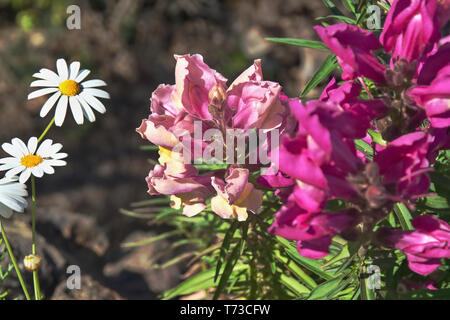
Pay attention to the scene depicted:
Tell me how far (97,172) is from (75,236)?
3.44 feet

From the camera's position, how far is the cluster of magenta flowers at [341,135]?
84 cm

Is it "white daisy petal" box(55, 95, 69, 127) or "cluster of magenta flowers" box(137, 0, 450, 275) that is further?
"white daisy petal" box(55, 95, 69, 127)

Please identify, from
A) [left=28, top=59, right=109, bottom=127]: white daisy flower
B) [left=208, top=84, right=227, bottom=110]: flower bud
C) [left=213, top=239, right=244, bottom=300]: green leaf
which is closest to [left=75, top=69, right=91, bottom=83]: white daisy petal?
[left=28, top=59, right=109, bottom=127]: white daisy flower

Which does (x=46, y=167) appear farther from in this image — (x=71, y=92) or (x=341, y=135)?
(x=341, y=135)

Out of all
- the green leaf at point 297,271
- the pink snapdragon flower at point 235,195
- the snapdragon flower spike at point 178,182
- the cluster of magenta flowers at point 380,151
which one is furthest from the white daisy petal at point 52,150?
the green leaf at point 297,271

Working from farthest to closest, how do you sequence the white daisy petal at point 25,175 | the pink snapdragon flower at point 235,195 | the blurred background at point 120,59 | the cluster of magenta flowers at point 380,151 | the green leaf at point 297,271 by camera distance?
the blurred background at point 120,59
the green leaf at point 297,271
the white daisy petal at point 25,175
the pink snapdragon flower at point 235,195
the cluster of magenta flowers at point 380,151

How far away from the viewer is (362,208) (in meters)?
0.91

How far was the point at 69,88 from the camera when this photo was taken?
1.30 metres

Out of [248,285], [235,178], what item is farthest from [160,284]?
[235,178]

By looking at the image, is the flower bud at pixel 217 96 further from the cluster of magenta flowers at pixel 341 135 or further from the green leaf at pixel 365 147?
the green leaf at pixel 365 147

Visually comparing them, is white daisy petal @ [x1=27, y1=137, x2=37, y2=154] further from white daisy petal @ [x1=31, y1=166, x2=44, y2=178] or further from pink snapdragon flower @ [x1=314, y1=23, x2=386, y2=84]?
pink snapdragon flower @ [x1=314, y1=23, x2=386, y2=84]

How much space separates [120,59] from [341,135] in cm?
270

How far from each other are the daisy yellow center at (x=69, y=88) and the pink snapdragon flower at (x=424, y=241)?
2.44 feet

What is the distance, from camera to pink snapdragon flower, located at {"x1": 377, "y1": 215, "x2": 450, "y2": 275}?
0.91m
